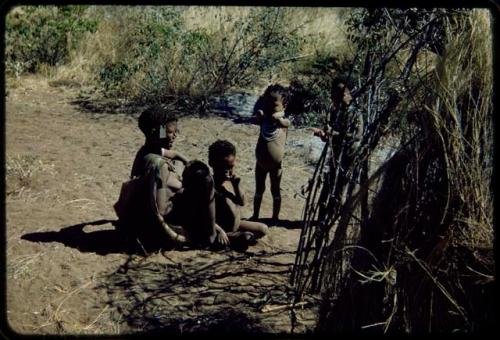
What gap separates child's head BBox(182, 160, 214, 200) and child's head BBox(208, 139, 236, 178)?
0.20m

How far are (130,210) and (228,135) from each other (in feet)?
14.0

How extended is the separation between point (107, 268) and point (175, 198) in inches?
30.2

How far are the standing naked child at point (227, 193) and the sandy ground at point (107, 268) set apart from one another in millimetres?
213

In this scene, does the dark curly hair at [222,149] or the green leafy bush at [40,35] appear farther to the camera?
the green leafy bush at [40,35]

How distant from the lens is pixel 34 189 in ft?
21.5

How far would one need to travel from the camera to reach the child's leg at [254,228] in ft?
18.5

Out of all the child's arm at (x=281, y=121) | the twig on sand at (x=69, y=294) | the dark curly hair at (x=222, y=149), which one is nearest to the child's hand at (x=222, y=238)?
the dark curly hair at (x=222, y=149)

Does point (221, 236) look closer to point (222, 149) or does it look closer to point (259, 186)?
point (222, 149)

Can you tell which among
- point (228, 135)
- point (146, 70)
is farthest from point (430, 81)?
point (146, 70)

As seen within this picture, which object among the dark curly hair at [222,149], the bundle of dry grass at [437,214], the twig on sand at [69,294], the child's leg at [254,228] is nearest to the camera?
the bundle of dry grass at [437,214]

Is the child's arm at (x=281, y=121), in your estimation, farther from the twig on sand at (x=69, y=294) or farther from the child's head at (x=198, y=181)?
the twig on sand at (x=69, y=294)

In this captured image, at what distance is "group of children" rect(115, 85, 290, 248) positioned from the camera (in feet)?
16.9

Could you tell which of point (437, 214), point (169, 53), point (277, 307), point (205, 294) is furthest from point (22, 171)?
point (169, 53)

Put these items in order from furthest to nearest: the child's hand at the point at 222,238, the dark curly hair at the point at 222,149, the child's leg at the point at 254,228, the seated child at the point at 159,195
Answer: the child's leg at the point at 254,228 < the child's hand at the point at 222,238 < the dark curly hair at the point at 222,149 < the seated child at the point at 159,195
